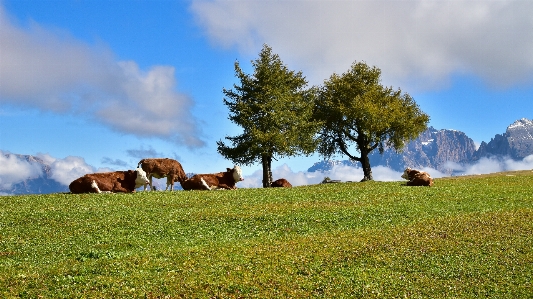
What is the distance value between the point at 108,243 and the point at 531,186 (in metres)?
31.6

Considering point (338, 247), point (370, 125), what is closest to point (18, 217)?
point (338, 247)

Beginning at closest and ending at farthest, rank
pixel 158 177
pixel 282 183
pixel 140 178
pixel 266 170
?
pixel 140 178 → pixel 158 177 → pixel 282 183 → pixel 266 170

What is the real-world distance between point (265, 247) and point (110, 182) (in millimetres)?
19755

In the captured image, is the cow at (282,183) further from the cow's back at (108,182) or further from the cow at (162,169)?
the cow's back at (108,182)

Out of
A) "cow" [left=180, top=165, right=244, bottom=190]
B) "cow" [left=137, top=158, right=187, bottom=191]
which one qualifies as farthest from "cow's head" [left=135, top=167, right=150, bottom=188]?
"cow" [left=180, top=165, right=244, bottom=190]

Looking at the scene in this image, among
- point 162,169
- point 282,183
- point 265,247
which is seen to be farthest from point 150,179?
point 265,247

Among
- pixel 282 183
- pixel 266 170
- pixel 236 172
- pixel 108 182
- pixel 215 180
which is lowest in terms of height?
pixel 108 182

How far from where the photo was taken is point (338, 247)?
58.6 feet

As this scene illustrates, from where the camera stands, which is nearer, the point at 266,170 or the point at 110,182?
the point at 110,182

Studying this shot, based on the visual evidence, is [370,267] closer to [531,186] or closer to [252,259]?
[252,259]

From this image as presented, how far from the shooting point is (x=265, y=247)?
18.2m

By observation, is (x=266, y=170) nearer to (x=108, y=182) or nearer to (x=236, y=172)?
(x=236, y=172)

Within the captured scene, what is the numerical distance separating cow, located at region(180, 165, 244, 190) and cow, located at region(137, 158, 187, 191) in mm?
917

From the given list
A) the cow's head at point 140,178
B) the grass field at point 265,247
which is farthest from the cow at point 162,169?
the grass field at point 265,247
